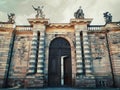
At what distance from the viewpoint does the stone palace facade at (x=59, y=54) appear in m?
14.4

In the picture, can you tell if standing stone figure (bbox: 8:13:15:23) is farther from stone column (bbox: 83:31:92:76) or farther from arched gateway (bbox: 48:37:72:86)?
stone column (bbox: 83:31:92:76)

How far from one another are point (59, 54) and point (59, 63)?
1.05 m

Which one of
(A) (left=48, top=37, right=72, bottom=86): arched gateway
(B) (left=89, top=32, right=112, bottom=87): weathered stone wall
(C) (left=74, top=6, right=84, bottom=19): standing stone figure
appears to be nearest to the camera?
(B) (left=89, top=32, right=112, bottom=87): weathered stone wall

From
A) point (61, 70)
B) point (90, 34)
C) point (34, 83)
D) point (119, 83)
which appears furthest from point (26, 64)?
point (119, 83)

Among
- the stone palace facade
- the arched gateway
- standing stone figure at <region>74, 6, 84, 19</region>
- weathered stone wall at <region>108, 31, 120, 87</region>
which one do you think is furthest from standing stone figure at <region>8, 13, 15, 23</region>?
weathered stone wall at <region>108, 31, 120, 87</region>

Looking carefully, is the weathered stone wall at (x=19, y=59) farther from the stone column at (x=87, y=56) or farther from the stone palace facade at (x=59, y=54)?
the stone column at (x=87, y=56)

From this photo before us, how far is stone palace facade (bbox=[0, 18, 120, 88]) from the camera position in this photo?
47.1ft

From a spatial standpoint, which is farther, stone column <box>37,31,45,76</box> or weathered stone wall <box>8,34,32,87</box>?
weathered stone wall <box>8,34,32,87</box>

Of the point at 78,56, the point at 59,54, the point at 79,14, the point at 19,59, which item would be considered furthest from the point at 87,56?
the point at 19,59

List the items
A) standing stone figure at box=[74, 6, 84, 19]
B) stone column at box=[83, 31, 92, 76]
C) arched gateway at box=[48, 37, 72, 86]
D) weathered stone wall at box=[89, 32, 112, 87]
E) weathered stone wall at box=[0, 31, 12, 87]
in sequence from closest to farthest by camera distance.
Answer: stone column at box=[83, 31, 92, 76], weathered stone wall at box=[0, 31, 12, 87], weathered stone wall at box=[89, 32, 112, 87], arched gateway at box=[48, 37, 72, 86], standing stone figure at box=[74, 6, 84, 19]

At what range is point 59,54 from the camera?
51.8 feet

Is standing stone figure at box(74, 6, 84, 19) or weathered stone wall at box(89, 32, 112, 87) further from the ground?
standing stone figure at box(74, 6, 84, 19)

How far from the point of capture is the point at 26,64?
49.9 feet

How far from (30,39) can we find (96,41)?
777 centimetres
